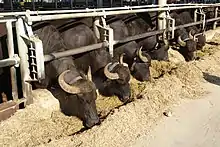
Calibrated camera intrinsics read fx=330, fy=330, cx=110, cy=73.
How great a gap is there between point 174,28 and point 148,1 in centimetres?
328

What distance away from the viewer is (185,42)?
10016 millimetres

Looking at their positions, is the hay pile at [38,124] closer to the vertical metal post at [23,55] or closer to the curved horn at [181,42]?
the vertical metal post at [23,55]

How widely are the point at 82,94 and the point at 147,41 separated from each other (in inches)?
167

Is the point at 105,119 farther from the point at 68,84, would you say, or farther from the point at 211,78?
the point at 211,78

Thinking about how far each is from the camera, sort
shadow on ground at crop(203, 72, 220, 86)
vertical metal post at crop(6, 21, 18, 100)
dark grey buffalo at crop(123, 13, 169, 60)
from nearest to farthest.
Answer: vertical metal post at crop(6, 21, 18, 100), shadow on ground at crop(203, 72, 220, 86), dark grey buffalo at crop(123, 13, 169, 60)

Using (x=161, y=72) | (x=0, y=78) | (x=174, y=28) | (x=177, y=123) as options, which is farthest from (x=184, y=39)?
(x=0, y=78)

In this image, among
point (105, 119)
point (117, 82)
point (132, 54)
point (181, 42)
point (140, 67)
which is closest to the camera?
point (105, 119)

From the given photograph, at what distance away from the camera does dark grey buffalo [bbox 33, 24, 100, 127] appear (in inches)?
200

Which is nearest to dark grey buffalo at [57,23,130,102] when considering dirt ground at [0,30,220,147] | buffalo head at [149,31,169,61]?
dirt ground at [0,30,220,147]

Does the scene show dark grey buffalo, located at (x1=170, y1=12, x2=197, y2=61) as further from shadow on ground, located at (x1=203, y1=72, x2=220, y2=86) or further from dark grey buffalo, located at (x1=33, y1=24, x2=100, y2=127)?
dark grey buffalo, located at (x1=33, y1=24, x2=100, y2=127)

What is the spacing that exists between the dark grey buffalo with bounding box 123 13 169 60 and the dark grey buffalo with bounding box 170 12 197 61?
3.05ft

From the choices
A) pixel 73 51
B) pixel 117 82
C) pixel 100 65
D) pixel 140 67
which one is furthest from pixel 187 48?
pixel 73 51

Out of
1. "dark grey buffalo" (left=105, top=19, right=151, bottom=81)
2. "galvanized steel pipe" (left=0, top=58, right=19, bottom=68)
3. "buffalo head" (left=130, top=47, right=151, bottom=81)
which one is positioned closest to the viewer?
"galvanized steel pipe" (left=0, top=58, right=19, bottom=68)

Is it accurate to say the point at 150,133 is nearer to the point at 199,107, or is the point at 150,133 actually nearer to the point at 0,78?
the point at 199,107
